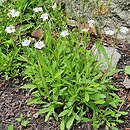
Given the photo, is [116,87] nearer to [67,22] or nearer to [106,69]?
[106,69]

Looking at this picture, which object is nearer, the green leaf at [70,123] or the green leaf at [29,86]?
the green leaf at [70,123]

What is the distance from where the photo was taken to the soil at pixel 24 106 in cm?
292

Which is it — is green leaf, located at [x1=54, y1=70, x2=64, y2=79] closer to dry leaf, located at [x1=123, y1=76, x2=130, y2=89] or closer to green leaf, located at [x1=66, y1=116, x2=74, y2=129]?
green leaf, located at [x1=66, y1=116, x2=74, y2=129]

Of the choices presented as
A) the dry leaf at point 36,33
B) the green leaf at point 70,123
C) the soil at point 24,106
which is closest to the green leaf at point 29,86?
the soil at point 24,106

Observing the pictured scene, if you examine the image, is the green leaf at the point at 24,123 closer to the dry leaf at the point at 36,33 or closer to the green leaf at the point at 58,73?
the green leaf at the point at 58,73

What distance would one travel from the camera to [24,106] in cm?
310

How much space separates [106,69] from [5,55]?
2.96 feet

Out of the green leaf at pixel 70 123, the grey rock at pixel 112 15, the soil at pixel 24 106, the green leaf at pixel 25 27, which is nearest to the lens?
the green leaf at pixel 70 123

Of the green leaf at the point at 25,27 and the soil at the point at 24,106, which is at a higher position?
the green leaf at the point at 25,27

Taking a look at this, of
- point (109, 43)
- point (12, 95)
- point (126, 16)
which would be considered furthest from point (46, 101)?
point (126, 16)

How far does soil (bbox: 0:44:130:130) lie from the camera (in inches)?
115

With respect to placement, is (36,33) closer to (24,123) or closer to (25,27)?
(25,27)

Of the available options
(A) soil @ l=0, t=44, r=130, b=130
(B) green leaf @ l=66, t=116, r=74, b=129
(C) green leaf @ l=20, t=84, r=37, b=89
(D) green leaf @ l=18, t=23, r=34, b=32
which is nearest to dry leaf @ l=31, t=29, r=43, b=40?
(D) green leaf @ l=18, t=23, r=34, b=32

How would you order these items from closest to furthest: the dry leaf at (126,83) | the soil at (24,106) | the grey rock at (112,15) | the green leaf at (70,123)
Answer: the green leaf at (70,123), the soil at (24,106), the dry leaf at (126,83), the grey rock at (112,15)
